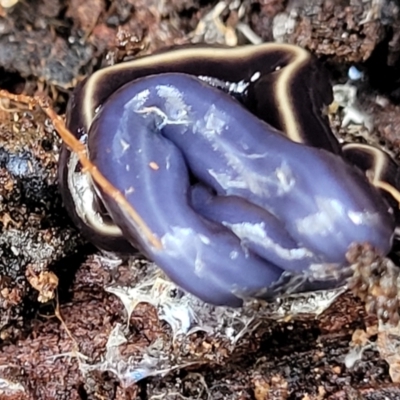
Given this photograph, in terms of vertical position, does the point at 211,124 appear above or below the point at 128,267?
above

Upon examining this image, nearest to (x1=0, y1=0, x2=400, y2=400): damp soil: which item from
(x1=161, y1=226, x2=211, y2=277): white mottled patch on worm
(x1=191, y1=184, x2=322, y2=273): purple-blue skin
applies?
(x1=191, y1=184, x2=322, y2=273): purple-blue skin

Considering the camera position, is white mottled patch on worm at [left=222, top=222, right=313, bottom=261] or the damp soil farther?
the damp soil

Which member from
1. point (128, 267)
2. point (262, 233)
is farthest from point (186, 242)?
point (128, 267)

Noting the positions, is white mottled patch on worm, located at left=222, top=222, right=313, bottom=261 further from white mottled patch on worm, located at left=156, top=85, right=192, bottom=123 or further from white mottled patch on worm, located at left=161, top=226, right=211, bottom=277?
white mottled patch on worm, located at left=156, top=85, right=192, bottom=123

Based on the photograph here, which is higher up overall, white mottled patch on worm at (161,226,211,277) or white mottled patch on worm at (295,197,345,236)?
white mottled patch on worm at (295,197,345,236)

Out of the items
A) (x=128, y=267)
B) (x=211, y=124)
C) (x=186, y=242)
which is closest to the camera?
(x=186, y=242)

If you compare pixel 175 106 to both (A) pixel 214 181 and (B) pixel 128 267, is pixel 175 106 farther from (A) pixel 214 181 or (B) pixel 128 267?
(B) pixel 128 267

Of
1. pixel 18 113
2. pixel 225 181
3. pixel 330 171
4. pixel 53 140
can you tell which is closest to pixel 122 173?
pixel 225 181
